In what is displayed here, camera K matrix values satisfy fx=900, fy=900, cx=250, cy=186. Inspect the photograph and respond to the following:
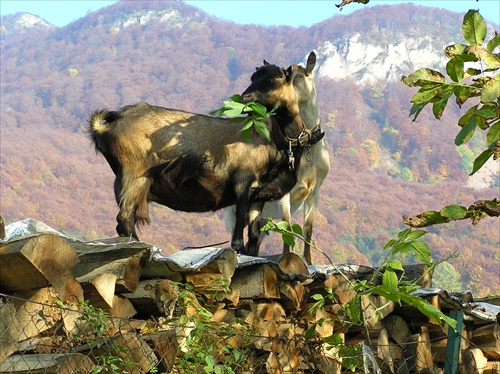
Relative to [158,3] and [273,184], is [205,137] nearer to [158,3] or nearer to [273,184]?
[273,184]

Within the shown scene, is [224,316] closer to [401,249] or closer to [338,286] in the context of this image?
[338,286]

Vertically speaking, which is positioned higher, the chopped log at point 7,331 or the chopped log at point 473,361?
the chopped log at point 7,331

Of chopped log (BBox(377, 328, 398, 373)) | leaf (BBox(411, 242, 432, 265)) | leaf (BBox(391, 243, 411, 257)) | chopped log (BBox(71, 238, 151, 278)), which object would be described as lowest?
chopped log (BBox(377, 328, 398, 373))

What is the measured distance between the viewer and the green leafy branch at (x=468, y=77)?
284 centimetres

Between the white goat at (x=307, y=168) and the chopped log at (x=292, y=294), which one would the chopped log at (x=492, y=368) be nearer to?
the chopped log at (x=292, y=294)

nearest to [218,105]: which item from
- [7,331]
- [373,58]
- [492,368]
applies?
[373,58]

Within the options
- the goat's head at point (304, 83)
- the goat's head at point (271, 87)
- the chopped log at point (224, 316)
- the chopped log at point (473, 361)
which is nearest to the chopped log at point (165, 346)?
the chopped log at point (224, 316)

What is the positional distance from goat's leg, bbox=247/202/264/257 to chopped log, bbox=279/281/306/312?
145 centimetres

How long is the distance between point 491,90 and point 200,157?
387 cm

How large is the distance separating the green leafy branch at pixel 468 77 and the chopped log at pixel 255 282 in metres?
2.06

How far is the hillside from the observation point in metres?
59.2

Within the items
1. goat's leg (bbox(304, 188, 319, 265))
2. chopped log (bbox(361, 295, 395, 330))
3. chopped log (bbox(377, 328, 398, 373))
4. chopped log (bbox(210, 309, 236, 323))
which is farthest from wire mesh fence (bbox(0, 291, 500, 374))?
goat's leg (bbox(304, 188, 319, 265))

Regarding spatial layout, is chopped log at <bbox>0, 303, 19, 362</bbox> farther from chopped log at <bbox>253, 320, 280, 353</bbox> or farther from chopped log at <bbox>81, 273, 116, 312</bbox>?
chopped log at <bbox>253, 320, 280, 353</bbox>

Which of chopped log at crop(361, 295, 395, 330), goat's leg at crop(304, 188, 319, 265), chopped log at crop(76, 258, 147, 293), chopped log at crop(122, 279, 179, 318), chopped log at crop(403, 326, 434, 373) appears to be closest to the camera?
chopped log at crop(76, 258, 147, 293)
